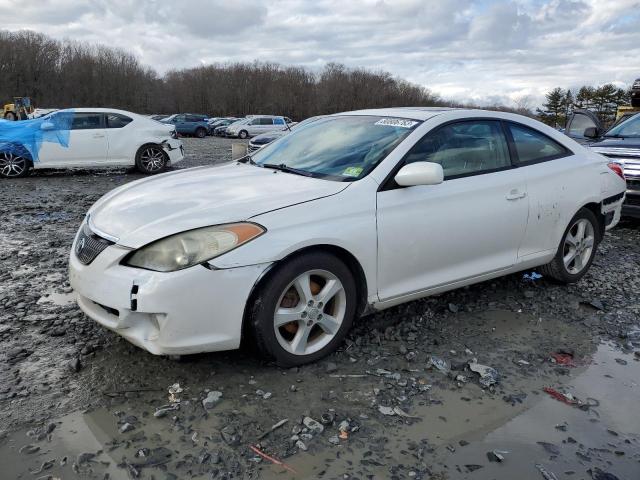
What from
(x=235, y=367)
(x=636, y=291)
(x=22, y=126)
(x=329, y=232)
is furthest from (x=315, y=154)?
(x=22, y=126)

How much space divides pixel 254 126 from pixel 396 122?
1438 inches

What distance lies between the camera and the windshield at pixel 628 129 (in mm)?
8180

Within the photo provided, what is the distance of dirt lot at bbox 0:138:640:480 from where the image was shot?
8.25 ft

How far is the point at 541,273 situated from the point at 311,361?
262 centimetres

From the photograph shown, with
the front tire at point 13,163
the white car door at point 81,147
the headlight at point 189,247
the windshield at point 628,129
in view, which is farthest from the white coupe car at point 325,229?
the front tire at point 13,163

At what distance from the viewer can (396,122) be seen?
13.3 feet

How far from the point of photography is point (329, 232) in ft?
10.5

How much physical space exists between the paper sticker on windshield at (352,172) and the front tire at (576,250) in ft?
7.11

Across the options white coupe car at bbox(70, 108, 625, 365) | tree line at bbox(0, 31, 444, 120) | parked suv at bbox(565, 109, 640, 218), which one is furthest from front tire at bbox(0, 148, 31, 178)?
tree line at bbox(0, 31, 444, 120)

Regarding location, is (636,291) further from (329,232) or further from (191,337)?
(191,337)

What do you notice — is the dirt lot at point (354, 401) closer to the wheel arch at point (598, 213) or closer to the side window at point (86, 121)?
the wheel arch at point (598, 213)

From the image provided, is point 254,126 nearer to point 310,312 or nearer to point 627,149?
point 627,149

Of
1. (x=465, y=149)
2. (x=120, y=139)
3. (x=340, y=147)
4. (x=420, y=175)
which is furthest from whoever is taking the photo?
(x=120, y=139)

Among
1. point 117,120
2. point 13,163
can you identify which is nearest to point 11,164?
point 13,163
